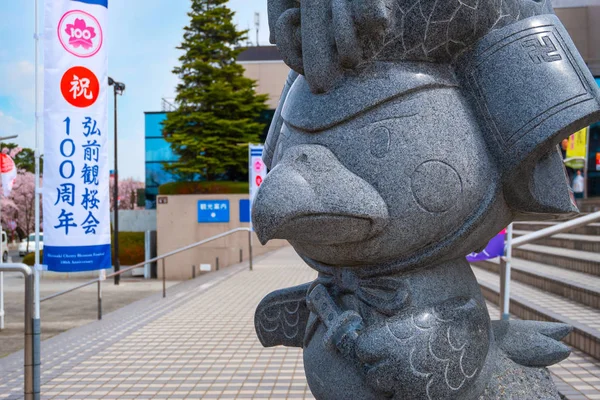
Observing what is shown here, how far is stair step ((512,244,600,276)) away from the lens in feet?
25.0

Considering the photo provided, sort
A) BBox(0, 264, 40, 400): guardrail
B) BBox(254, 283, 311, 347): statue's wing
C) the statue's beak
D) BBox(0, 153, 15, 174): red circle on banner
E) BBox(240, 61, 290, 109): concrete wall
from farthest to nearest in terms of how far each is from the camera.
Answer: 1. BBox(240, 61, 290, 109): concrete wall
2. BBox(0, 153, 15, 174): red circle on banner
3. BBox(0, 264, 40, 400): guardrail
4. BBox(254, 283, 311, 347): statue's wing
5. the statue's beak

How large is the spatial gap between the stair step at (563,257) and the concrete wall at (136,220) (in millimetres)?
17411

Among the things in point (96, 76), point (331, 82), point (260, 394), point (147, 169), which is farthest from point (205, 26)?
point (331, 82)

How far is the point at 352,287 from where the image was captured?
2566mm

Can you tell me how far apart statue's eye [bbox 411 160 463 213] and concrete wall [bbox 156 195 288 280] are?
59.8 feet

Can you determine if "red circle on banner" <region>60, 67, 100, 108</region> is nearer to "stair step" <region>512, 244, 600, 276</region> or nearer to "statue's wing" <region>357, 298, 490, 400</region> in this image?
"statue's wing" <region>357, 298, 490, 400</region>

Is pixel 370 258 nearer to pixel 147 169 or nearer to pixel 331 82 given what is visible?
pixel 331 82

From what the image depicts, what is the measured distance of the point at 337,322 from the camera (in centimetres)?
246

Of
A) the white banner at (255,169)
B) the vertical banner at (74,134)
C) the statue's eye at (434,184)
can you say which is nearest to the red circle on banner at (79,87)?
the vertical banner at (74,134)

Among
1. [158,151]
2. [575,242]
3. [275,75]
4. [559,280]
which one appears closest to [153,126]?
[158,151]

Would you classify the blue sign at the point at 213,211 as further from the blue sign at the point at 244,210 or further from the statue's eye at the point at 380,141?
the statue's eye at the point at 380,141

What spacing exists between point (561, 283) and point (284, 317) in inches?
205

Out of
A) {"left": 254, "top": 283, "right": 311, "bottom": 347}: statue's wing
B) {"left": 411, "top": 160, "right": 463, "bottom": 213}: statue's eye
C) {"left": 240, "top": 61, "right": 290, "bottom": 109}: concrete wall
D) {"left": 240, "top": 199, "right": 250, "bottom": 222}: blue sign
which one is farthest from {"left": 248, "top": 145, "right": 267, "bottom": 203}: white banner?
{"left": 240, "top": 61, "right": 290, "bottom": 109}: concrete wall

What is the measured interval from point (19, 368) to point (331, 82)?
526 cm
